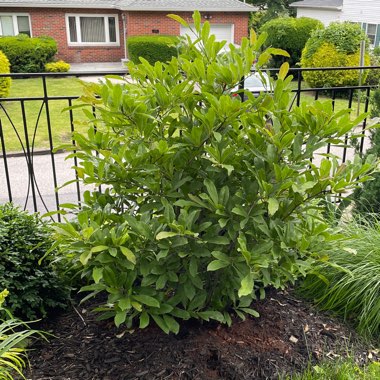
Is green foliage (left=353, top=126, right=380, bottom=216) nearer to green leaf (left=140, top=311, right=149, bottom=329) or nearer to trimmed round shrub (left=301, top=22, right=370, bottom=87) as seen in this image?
green leaf (left=140, top=311, right=149, bottom=329)

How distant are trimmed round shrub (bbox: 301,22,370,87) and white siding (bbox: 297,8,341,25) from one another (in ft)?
33.3

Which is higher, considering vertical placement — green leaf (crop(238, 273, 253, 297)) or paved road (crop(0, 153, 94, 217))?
green leaf (crop(238, 273, 253, 297))

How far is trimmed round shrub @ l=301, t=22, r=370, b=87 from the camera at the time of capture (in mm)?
14778

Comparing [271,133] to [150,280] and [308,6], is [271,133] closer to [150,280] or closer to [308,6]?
[150,280]

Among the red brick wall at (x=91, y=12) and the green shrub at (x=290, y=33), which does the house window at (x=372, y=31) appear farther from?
the red brick wall at (x=91, y=12)

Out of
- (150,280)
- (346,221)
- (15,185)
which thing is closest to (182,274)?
(150,280)

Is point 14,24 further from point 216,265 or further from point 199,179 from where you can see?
point 216,265

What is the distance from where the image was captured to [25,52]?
19234mm

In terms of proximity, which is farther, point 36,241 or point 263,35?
point 36,241

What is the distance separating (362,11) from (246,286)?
23.6m

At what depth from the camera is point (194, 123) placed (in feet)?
7.29

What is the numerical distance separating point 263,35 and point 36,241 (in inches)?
65.2

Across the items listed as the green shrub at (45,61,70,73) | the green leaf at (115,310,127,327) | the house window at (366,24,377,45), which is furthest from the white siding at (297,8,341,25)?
the green leaf at (115,310,127,327)

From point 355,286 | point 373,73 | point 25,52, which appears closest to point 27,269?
point 355,286
